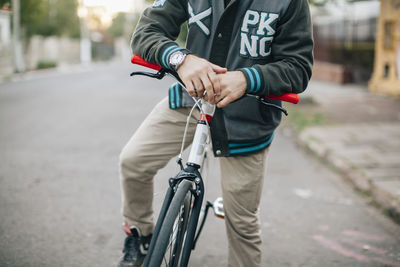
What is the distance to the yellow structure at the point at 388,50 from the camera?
9797mm

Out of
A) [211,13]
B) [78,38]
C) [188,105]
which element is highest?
[211,13]

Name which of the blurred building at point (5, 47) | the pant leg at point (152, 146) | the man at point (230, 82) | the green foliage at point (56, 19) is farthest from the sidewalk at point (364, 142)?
the green foliage at point (56, 19)

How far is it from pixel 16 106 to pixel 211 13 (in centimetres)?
791

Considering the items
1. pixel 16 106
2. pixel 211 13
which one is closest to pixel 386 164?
pixel 211 13

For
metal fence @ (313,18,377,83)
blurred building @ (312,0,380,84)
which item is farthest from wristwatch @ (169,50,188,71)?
metal fence @ (313,18,377,83)

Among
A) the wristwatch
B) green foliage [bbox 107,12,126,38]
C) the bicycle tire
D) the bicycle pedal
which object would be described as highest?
the wristwatch

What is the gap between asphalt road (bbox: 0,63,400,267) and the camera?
2820 millimetres

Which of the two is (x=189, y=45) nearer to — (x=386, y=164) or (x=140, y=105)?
(x=386, y=164)

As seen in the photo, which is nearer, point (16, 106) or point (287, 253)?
point (287, 253)

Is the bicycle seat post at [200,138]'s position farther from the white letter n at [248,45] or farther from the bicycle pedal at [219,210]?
the bicycle pedal at [219,210]

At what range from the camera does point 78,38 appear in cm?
4688

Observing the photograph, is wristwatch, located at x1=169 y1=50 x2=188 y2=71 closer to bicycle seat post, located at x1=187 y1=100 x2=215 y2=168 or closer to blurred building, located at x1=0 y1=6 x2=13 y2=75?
bicycle seat post, located at x1=187 y1=100 x2=215 y2=168

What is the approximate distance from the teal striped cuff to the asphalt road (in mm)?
782

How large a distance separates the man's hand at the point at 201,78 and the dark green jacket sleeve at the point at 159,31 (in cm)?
15
